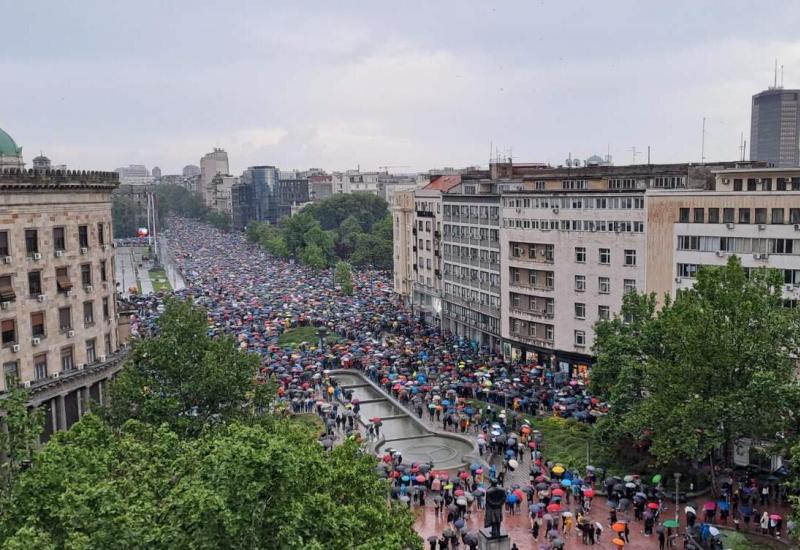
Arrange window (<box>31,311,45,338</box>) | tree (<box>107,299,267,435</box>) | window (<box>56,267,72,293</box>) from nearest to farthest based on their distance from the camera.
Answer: tree (<box>107,299,267,435</box>) → window (<box>31,311,45,338</box>) → window (<box>56,267,72,293</box>)

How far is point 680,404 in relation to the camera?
3931cm

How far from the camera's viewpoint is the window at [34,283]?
4631cm

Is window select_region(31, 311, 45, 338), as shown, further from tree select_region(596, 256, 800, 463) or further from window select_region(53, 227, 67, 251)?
tree select_region(596, 256, 800, 463)

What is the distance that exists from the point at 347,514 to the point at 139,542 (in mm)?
5958

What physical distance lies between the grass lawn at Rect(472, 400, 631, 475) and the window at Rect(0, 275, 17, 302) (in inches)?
1279

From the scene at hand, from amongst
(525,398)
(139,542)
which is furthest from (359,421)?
(139,542)

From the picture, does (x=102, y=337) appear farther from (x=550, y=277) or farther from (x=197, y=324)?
(x=550, y=277)

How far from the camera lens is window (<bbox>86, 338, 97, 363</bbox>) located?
51156mm

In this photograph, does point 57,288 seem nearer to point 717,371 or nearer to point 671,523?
point 671,523

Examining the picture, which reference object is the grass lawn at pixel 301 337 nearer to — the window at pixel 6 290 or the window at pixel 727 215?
the window at pixel 6 290

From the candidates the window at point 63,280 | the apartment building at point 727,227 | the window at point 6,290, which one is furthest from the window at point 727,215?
the window at point 6,290

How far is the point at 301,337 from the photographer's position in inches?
3361

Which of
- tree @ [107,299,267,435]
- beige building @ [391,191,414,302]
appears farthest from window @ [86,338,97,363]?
beige building @ [391,191,414,302]

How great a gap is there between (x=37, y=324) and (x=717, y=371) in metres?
37.9
